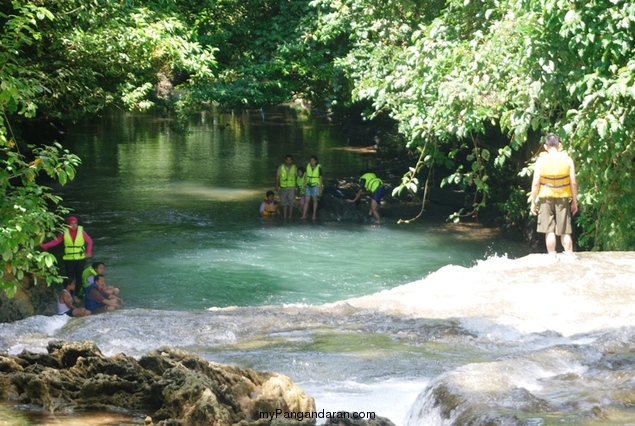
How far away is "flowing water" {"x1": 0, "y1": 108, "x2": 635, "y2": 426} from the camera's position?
6.97 m

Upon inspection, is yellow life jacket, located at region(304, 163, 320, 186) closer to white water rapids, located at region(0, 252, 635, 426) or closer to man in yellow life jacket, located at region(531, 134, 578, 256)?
white water rapids, located at region(0, 252, 635, 426)

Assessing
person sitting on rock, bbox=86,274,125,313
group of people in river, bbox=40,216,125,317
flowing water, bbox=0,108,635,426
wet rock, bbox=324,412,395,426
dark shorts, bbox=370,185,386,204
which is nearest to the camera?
wet rock, bbox=324,412,395,426

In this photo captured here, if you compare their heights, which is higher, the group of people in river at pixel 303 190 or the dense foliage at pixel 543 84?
the dense foliage at pixel 543 84

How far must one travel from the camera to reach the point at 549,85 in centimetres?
1247

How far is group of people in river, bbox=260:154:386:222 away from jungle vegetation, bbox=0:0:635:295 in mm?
2441

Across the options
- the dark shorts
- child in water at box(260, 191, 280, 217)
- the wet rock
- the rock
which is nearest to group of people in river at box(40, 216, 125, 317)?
the rock

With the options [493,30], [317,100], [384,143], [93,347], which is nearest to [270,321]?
[93,347]

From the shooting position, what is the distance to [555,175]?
471 inches

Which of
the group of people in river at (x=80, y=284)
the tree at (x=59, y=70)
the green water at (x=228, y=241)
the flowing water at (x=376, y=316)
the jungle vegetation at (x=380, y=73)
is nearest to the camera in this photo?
the flowing water at (x=376, y=316)

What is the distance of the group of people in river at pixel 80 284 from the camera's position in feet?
47.3

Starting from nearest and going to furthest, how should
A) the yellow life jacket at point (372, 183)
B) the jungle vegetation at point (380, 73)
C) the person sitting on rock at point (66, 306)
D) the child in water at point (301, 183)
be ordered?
the jungle vegetation at point (380, 73) → the person sitting on rock at point (66, 306) → the yellow life jacket at point (372, 183) → the child in water at point (301, 183)

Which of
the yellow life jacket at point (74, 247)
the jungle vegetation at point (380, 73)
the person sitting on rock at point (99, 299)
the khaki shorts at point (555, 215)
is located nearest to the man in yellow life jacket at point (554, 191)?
the khaki shorts at point (555, 215)

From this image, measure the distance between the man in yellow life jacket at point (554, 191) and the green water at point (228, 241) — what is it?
5.68m

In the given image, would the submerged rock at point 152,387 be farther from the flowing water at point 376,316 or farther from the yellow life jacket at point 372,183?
the yellow life jacket at point 372,183
